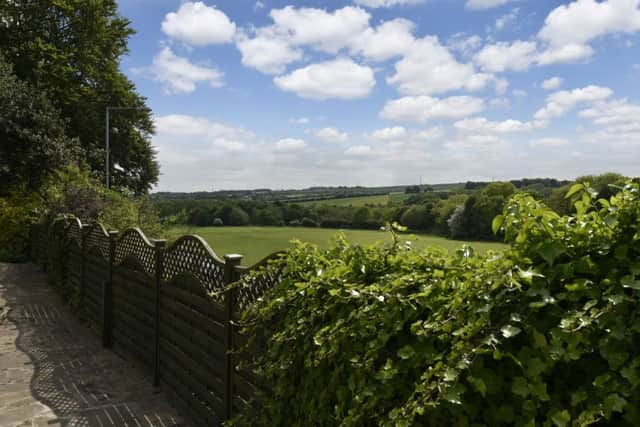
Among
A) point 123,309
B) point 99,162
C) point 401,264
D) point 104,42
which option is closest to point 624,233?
point 401,264

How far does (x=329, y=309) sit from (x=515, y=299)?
0.93 metres

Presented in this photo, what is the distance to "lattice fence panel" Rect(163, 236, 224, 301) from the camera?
3791mm

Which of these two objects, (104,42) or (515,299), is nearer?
(515,299)

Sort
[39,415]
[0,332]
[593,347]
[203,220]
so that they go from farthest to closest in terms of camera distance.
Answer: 1. [203,220]
2. [0,332]
3. [39,415]
4. [593,347]

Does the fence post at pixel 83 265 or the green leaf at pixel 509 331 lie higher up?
the green leaf at pixel 509 331

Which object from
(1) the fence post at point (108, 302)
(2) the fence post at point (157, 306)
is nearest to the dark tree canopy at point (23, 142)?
(1) the fence post at point (108, 302)

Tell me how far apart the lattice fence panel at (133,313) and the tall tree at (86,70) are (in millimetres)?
16662

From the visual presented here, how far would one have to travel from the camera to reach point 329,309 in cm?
223

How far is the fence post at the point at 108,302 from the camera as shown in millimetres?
6520

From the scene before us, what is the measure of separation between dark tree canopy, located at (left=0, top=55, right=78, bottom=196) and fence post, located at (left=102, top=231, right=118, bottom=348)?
548 inches

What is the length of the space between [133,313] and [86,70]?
2045 cm

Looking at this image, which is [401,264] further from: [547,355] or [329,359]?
[547,355]

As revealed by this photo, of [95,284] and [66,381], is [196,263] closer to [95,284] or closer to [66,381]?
[66,381]

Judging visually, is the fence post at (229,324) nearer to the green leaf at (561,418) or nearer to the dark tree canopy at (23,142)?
the green leaf at (561,418)
